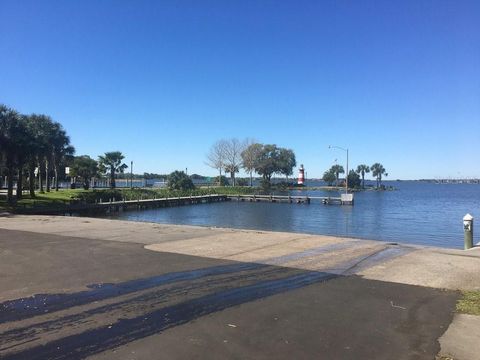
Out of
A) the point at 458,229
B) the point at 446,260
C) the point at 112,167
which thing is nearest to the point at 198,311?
the point at 446,260

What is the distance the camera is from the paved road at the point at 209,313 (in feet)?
17.1

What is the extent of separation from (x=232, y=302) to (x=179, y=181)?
3372 inches

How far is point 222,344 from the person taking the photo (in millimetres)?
5355

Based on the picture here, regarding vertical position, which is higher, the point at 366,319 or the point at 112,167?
the point at 112,167

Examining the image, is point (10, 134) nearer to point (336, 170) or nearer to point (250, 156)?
point (250, 156)

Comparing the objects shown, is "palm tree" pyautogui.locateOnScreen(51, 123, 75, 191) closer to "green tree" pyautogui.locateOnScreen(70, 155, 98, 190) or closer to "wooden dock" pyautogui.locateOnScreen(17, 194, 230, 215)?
"wooden dock" pyautogui.locateOnScreen(17, 194, 230, 215)

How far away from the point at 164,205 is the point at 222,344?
226 feet

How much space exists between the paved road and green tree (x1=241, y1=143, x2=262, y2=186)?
394ft

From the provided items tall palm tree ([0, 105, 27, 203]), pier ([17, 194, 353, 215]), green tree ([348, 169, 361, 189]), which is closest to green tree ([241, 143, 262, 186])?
pier ([17, 194, 353, 215])

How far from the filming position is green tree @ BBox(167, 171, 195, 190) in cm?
9150

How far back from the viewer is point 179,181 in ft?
302

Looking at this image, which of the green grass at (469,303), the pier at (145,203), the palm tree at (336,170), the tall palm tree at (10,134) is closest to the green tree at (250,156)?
the pier at (145,203)

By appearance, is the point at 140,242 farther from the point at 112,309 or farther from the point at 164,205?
the point at 164,205

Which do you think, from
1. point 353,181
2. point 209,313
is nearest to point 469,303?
point 209,313
